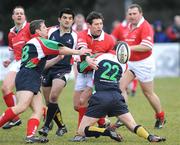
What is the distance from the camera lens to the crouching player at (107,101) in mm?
10766

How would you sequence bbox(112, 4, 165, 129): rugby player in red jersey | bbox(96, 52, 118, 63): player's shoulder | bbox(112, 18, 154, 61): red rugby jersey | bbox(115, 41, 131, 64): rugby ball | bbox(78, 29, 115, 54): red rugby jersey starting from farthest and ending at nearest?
bbox(112, 4, 165, 129): rugby player in red jersey < bbox(112, 18, 154, 61): red rugby jersey < bbox(78, 29, 115, 54): red rugby jersey < bbox(96, 52, 118, 63): player's shoulder < bbox(115, 41, 131, 64): rugby ball

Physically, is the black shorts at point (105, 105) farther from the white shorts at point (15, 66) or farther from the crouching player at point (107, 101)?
the white shorts at point (15, 66)

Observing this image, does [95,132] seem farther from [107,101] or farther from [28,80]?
[28,80]

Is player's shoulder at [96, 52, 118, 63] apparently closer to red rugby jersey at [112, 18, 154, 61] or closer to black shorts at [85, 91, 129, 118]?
black shorts at [85, 91, 129, 118]

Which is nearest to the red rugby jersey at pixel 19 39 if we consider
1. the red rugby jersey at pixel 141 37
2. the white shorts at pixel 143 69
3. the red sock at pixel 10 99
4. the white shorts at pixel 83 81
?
the red sock at pixel 10 99

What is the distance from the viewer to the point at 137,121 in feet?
45.8

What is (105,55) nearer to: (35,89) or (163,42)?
(35,89)

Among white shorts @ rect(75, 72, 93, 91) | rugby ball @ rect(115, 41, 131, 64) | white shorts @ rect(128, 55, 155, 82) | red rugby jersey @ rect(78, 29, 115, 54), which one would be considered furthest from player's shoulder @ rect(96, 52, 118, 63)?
white shorts @ rect(128, 55, 155, 82)

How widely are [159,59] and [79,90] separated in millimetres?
14545

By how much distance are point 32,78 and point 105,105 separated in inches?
47.5

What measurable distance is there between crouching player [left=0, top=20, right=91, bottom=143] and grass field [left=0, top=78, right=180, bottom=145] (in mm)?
400

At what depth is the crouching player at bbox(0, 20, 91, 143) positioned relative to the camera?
10867 mm

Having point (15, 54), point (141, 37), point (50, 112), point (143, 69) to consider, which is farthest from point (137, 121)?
point (15, 54)

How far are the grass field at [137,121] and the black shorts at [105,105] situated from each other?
1.58 ft
